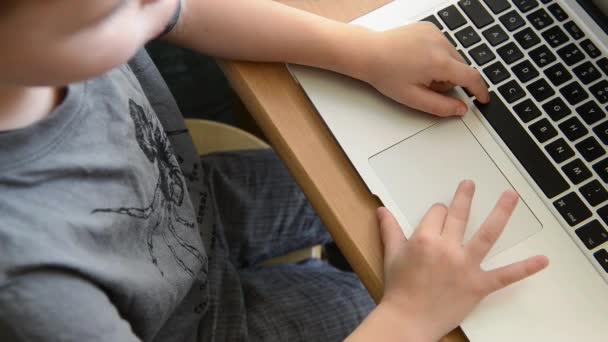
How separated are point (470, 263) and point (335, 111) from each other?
0.18m

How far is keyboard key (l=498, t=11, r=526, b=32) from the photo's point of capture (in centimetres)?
58

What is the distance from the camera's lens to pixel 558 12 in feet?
1.92

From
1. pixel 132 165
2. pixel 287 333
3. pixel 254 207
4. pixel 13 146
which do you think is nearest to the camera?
pixel 13 146

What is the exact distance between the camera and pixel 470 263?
50 cm

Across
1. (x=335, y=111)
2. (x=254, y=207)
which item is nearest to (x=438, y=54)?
(x=335, y=111)

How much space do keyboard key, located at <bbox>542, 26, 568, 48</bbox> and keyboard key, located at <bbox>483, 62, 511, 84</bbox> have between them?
56 mm

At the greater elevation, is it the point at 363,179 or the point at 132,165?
the point at 132,165

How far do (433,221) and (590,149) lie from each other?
16 centimetres

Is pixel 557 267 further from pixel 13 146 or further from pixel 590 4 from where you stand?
pixel 13 146

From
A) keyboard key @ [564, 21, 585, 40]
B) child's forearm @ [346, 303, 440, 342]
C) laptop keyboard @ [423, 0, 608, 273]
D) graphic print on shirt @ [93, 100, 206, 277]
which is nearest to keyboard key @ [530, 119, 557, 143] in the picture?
laptop keyboard @ [423, 0, 608, 273]

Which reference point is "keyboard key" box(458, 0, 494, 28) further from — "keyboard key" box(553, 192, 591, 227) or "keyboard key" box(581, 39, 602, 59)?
"keyboard key" box(553, 192, 591, 227)

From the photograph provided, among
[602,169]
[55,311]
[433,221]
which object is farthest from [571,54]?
[55,311]

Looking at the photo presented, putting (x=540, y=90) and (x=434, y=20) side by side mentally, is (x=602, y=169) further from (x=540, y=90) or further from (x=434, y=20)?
(x=434, y=20)

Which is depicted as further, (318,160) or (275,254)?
(275,254)
